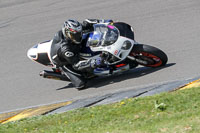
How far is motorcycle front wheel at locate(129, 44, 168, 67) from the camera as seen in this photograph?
30.1ft

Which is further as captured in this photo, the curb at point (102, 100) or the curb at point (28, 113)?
the curb at point (28, 113)

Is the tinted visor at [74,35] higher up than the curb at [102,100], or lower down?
higher up

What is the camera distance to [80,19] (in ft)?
47.0

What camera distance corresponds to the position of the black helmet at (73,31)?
9.11 meters

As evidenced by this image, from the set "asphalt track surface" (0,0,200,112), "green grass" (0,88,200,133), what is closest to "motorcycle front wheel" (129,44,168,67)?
"asphalt track surface" (0,0,200,112)

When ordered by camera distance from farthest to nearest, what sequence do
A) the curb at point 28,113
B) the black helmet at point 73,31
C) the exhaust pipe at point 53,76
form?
1. the exhaust pipe at point 53,76
2. the black helmet at point 73,31
3. the curb at point 28,113

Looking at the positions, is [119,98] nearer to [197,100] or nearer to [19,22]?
[197,100]

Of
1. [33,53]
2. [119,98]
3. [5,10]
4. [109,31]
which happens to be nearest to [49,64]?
[33,53]

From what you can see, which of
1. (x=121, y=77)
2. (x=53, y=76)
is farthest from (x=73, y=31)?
(x=121, y=77)

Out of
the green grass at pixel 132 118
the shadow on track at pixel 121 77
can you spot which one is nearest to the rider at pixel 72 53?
the shadow on track at pixel 121 77

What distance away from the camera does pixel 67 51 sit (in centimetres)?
927

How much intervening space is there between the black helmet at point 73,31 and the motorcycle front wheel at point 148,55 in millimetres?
1167

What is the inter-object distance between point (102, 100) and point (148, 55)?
166 centimetres

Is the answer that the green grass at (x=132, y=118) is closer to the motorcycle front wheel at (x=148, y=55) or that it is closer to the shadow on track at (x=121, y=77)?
the motorcycle front wheel at (x=148, y=55)
